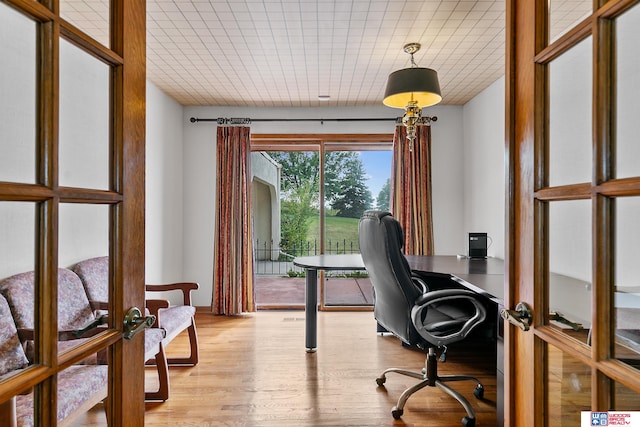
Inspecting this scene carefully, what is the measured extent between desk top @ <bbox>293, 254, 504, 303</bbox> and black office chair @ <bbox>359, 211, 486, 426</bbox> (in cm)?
14

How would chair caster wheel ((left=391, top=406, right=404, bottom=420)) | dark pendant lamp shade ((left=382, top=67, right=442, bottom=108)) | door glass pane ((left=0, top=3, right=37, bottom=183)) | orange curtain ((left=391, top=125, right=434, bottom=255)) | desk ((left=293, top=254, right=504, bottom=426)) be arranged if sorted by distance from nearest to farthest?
door glass pane ((left=0, top=3, right=37, bottom=183)), chair caster wheel ((left=391, top=406, right=404, bottom=420)), desk ((left=293, top=254, right=504, bottom=426)), dark pendant lamp shade ((left=382, top=67, right=442, bottom=108)), orange curtain ((left=391, top=125, right=434, bottom=255))

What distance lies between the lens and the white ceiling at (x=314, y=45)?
2477 millimetres

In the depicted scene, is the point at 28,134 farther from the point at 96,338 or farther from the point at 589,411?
the point at 589,411

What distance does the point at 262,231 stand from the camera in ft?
16.6

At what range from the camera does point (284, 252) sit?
5.08m

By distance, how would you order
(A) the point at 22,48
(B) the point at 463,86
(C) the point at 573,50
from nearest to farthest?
(A) the point at 22,48 < (C) the point at 573,50 < (B) the point at 463,86

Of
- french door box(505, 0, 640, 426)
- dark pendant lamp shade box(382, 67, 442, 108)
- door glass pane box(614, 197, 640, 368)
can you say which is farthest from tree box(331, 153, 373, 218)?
door glass pane box(614, 197, 640, 368)

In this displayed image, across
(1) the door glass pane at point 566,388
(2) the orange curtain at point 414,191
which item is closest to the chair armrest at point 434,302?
(1) the door glass pane at point 566,388

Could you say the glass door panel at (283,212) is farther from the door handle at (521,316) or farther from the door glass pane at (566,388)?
the door glass pane at (566,388)

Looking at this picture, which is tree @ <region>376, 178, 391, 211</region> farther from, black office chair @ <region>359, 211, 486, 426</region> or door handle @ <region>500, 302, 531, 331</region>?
door handle @ <region>500, 302, 531, 331</region>

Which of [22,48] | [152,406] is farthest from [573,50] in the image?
[152,406]

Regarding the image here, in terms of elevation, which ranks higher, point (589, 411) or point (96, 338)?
point (96, 338)

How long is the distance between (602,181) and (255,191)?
4523 millimetres

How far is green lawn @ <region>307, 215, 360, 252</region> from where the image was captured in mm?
4938
